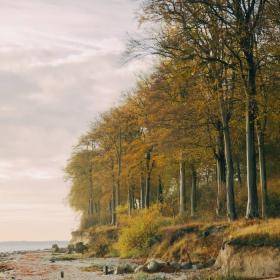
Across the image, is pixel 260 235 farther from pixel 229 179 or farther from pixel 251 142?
pixel 229 179

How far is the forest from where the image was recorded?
26.5 meters

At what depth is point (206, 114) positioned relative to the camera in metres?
34.7

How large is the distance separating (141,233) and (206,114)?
9.20 meters

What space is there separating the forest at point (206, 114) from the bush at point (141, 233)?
2.01m

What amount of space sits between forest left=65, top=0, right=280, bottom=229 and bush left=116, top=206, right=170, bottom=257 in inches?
79.0

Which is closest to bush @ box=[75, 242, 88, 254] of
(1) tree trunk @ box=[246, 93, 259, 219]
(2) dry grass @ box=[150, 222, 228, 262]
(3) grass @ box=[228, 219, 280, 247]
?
(2) dry grass @ box=[150, 222, 228, 262]

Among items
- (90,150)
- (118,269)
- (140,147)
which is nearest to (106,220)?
(90,150)

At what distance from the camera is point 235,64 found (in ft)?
91.6

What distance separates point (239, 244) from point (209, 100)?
14.2 meters

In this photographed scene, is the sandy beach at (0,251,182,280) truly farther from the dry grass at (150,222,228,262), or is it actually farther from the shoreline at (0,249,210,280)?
the dry grass at (150,222,228,262)

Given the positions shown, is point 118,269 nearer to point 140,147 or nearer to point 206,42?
point 206,42

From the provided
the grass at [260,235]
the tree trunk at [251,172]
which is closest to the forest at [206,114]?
the tree trunk at [251,172]

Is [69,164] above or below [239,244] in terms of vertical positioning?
above

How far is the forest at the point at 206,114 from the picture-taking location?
26531 millimetres
